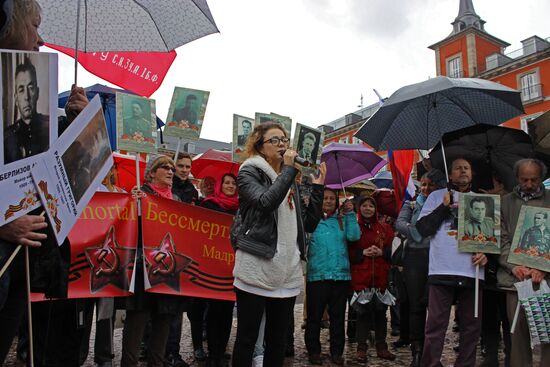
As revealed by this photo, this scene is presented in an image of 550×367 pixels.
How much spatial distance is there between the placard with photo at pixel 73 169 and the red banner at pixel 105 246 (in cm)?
184

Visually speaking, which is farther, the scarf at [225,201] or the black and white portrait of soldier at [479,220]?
the scarf at [225,201]

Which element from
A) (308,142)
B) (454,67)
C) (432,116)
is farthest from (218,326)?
(454,67)

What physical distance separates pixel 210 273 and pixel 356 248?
182cm

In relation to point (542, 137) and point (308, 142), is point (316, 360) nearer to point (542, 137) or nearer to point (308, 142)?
point (308, 142)

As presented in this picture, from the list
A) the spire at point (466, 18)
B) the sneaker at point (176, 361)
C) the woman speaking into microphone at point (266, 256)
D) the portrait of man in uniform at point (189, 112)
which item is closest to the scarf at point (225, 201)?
the portrait of man in uniform at point (189, 112)

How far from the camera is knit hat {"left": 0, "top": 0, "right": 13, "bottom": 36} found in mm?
1688

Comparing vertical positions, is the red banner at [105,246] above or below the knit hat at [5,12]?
below

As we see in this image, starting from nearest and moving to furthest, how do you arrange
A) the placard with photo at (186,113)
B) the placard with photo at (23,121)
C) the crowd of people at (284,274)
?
the placard with photo at (23,121), the crowd of people at (284,274), the placard with photo at (186,113)

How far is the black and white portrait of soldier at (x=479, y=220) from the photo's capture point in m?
3.87

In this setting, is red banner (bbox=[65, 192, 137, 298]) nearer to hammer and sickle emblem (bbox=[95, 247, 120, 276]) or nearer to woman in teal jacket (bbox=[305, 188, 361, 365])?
hammer and sickle emblem (bbox=[95, 247, 120, 276])

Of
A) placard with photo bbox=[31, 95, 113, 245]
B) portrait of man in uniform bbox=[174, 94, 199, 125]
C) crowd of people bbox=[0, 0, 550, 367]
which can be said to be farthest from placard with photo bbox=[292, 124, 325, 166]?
placard with photo bbox=[31, 95, 113, 245]

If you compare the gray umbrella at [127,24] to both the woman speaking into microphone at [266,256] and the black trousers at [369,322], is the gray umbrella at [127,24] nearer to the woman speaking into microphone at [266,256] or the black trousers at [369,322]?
the woman speaking into microphone at [266,256]

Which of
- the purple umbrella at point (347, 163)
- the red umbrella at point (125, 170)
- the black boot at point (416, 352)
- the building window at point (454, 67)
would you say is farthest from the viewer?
the building window at point (454, 67)

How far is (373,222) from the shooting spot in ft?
18.5
